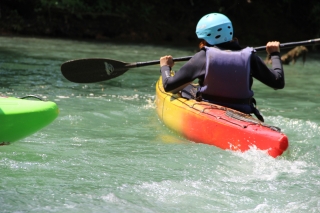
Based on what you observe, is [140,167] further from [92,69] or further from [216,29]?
[92,69]

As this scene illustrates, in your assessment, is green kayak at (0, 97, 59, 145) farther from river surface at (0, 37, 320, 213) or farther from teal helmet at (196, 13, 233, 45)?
teal helmet at (196, 13, 233, 45)

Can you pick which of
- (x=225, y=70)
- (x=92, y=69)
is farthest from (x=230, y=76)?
(x=92, y=69)

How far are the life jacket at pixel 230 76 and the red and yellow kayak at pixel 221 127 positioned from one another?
4.8 inches

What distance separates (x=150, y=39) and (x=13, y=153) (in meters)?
11.2

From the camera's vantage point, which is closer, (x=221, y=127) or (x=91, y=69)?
(x=221, y=127)

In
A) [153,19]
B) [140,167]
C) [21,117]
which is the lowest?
[140,167]

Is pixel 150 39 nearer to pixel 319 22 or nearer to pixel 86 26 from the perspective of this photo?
pixel 86 26

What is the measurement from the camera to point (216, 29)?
15.1 ft

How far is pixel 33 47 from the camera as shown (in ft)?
38.8

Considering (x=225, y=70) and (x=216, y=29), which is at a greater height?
(x=216, y=29)

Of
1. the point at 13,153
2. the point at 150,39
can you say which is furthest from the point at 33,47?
the point at 13,153

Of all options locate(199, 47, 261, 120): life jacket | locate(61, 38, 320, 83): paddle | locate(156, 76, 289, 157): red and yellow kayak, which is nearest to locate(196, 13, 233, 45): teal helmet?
locate(199, 47, 261, 120): life jacket

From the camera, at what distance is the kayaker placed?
4.46 meters

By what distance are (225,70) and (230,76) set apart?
61mm
